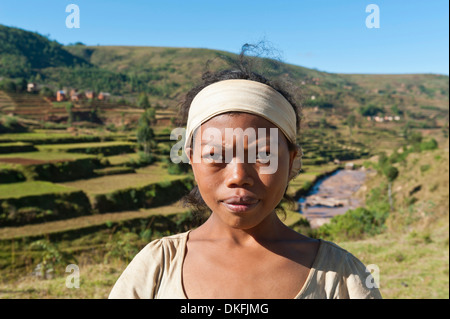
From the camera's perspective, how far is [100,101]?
60.8 metres

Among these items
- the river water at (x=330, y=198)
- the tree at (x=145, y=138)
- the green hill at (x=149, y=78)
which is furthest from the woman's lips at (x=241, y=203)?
the green hill at (x=149, y=78)

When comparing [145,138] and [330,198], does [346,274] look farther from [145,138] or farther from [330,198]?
[330,198]

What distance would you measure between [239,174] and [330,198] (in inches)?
1679

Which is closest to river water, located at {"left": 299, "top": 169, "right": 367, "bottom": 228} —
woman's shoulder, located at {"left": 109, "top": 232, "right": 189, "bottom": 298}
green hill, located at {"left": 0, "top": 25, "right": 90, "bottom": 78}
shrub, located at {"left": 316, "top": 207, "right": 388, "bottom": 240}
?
shrub, located at {"left": 316, "top": 207, "right": 388, "bottom": 240}

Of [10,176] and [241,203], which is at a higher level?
[241,203]

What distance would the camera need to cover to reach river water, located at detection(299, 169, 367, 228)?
121 ft

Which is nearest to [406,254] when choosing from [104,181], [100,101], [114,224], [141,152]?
[114,224]

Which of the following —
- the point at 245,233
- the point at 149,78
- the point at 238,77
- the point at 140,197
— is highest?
the point at 149,78

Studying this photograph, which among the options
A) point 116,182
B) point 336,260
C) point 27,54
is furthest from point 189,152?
point 27,54

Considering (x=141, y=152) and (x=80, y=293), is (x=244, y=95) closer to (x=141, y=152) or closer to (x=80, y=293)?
(x=80, y=293)

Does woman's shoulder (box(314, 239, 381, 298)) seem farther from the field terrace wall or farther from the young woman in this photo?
the field terrace wall

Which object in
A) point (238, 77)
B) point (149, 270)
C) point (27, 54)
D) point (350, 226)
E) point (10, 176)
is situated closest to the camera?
point (149, 270)

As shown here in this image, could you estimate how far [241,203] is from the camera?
1073 millimetres

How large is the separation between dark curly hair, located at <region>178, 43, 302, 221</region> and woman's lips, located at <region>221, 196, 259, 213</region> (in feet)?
0.83
